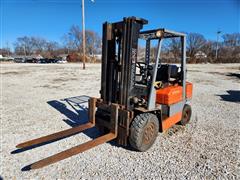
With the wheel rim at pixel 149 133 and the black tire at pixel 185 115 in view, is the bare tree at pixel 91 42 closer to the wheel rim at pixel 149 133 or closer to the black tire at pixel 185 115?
the black tire at pixel 185 115

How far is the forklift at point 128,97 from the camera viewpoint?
3.67 meters

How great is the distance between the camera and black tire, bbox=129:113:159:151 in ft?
11.7

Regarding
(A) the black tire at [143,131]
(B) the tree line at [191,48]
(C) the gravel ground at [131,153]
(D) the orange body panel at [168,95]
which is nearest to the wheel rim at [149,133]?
(A) the black tire at [143,131]

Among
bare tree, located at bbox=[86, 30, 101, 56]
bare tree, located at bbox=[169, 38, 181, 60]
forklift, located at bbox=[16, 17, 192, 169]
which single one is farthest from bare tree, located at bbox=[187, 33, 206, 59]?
forklift, located at bbox=[16, 17, 192, 169]

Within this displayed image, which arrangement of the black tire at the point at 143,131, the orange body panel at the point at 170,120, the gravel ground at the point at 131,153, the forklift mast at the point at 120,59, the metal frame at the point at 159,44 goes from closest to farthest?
the gravel ground at the point at 131,153, the black tire at the point at 143,131, the forklift mast at the point at 120,59, the metal frame at the point at 159,44, the orange body panel at the point at 170,120

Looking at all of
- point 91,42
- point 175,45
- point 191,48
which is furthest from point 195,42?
point 175,45

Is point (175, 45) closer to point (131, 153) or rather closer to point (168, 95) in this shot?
point (168, 95)

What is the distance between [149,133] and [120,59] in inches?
62.5

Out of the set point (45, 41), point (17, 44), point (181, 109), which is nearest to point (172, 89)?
point (181, 109)

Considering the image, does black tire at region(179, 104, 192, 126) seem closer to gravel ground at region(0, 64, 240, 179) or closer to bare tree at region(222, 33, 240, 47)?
gravel ground at region(0, 64, 240, 179)

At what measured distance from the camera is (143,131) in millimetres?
3635

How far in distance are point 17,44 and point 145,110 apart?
118787 mm

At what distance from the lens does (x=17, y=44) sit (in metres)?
105

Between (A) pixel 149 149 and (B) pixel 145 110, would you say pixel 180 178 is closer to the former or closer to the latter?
(A) pixel 149 149
